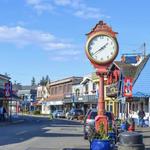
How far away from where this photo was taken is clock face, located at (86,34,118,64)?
18.4 meters

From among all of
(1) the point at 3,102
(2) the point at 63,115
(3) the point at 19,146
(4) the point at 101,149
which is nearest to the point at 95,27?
(4) the point at 101,149

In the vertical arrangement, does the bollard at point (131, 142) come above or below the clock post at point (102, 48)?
below

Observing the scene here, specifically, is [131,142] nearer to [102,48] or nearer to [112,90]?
[102,48]

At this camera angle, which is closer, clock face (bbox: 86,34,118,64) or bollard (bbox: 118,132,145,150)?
bollard (bbox: 118,132,145,150)

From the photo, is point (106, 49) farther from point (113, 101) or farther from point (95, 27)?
point (113, 101)

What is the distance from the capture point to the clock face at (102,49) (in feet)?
60.4

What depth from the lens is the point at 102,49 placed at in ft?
60.3

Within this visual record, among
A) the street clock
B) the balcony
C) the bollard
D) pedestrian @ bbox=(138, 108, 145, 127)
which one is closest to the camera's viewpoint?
the bollard

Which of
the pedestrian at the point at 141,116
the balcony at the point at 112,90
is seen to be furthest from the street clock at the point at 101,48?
the balcony at the point at 112,90

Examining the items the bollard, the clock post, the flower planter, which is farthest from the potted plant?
the clock post

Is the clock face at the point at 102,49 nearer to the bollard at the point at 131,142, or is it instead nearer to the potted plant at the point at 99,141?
the potted plant at the point at 99,141

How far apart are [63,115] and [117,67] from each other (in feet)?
82.4

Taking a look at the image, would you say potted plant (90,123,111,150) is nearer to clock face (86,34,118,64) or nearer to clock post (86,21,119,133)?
clock post (86,21,119,133)

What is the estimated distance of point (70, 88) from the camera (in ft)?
374
